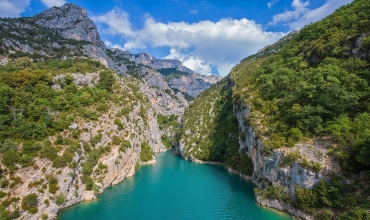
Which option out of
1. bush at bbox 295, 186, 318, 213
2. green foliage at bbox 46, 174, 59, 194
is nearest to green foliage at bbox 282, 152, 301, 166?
bush at bbox 295, 186, 318, 213

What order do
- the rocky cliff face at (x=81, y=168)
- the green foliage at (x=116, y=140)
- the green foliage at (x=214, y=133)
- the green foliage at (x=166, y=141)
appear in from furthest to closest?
the green foliage at (x=166, y=141), the green foliage at (x=214, y=133), the green foliage at (x=116, y=140), the rocky cliff face at (x=81, y=168)

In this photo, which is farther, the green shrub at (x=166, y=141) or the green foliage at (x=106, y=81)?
the green shrub at (x=166, y=141)

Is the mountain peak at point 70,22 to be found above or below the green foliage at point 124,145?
above

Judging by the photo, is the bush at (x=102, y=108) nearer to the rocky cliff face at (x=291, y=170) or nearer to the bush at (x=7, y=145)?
the bush at (x=7, y=145)

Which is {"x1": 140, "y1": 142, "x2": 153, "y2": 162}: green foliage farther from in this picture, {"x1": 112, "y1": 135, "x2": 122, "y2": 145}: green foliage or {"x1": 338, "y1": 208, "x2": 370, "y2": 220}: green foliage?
{"x1": 338, "y1": 208, "x2": 370, "y2": 220}: green foliage

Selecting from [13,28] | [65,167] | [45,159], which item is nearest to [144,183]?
[65,167]

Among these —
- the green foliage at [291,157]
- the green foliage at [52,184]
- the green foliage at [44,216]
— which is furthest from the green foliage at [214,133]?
the green foliage at [44,216]

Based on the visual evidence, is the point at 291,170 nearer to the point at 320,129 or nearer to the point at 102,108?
the point at 320,129
